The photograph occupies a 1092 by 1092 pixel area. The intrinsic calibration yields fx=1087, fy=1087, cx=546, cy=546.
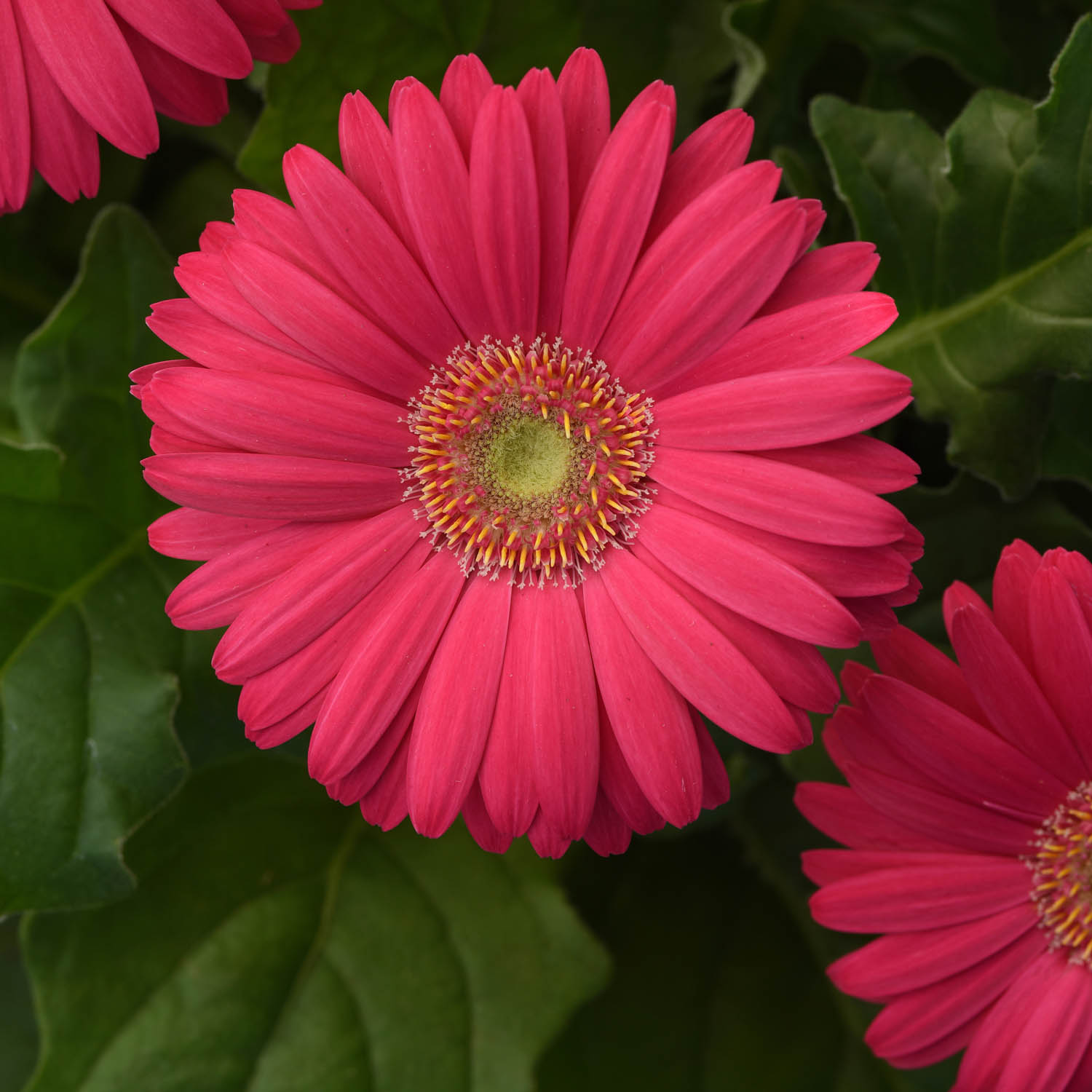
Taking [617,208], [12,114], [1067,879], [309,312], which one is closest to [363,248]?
[309,312]

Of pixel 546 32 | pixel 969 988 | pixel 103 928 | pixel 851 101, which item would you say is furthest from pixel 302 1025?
pixel 851 101

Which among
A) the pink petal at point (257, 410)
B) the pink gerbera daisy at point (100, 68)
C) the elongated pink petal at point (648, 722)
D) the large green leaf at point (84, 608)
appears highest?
the pink gerbera daisy at point (100, 68)

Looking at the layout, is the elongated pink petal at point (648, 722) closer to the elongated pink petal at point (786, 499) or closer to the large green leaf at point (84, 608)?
the elongated pink petal at point (786, 499)

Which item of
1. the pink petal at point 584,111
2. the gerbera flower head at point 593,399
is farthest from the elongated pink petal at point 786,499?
the pink petal at point 584,111

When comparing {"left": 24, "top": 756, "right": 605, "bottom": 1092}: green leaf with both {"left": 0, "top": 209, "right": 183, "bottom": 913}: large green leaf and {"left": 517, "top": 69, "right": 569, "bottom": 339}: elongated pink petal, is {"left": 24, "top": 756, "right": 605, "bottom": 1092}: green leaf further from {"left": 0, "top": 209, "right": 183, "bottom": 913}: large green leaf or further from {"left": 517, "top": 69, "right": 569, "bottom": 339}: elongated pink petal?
{"left": 517, "top": 69, "right": 569, "bottom": 339}: elongated pink petal

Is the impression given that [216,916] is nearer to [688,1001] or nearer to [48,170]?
[688,1001]

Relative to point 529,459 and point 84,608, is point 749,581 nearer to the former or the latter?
point 529,459

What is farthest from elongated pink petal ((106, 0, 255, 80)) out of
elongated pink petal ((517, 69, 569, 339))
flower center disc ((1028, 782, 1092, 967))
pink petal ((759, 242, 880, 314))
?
flower center disc ((1028, 782, 1092, 967))
